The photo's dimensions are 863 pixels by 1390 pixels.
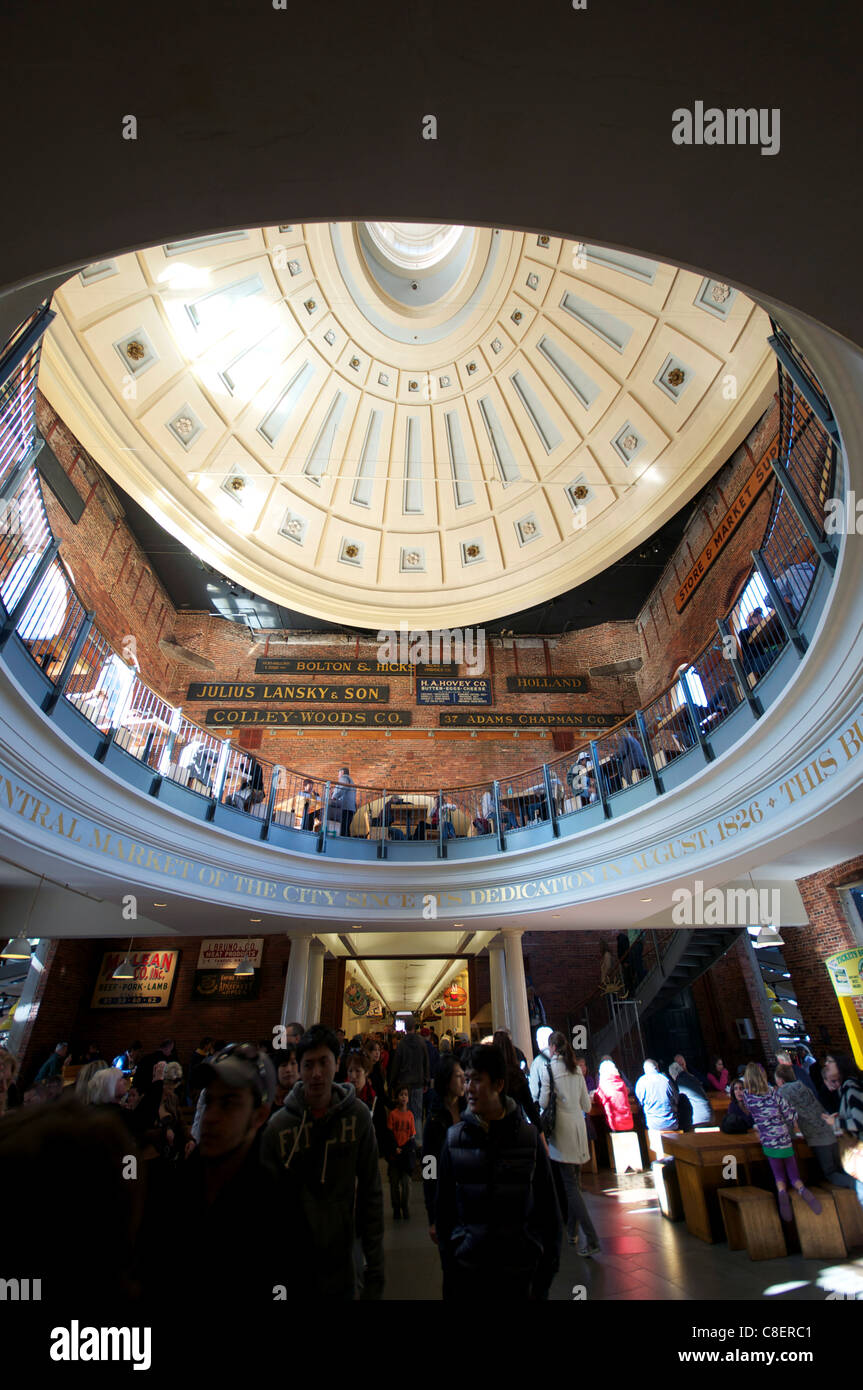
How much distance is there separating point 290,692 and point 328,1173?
14909 mm

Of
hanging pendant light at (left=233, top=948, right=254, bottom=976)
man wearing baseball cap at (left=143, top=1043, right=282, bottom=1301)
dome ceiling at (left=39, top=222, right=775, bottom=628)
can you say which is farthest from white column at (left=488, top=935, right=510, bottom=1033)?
man wearing baseball cap at (left=143, top=1043, right=282, bottom=1301)

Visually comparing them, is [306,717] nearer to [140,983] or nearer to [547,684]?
[547,684]

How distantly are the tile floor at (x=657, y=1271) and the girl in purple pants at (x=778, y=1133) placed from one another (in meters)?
0.40

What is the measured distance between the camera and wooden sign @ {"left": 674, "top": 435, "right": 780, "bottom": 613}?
10.9 m

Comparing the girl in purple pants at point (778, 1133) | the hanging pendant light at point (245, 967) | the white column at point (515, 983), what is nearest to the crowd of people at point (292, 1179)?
the girl in purple pants at point (778, 1133)

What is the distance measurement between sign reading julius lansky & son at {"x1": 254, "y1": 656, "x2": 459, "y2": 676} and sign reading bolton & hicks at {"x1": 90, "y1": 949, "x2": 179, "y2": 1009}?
7.73 meters

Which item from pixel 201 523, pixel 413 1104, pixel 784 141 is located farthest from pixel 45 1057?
pixel 784 141

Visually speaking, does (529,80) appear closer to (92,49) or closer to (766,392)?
(92,49)

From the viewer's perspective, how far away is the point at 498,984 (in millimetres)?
12344

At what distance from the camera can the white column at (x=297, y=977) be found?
1139 centimetres

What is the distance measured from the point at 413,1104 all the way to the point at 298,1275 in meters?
7.08

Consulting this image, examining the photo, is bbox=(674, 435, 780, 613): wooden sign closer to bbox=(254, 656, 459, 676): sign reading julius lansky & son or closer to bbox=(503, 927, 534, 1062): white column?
bbox=(254, 656, 459, 676): sign reading julius lansky & son

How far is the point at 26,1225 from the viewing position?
4.46 feet
